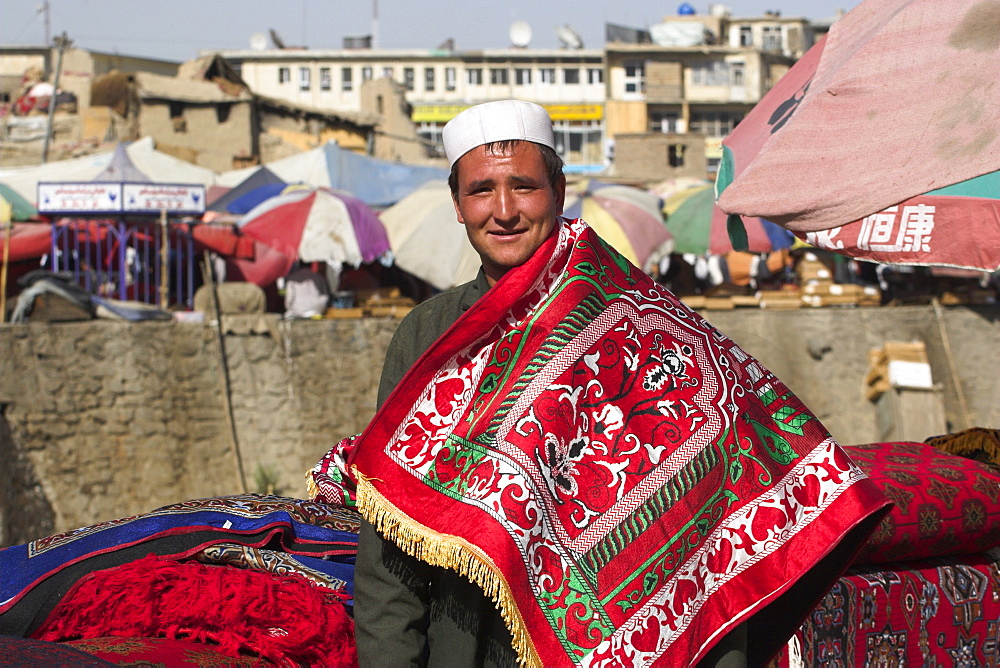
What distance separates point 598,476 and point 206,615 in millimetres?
924

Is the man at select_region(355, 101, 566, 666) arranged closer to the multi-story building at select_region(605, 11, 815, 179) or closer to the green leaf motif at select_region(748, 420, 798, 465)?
the green leaf motif at select_region(748, 420, 798, 465)

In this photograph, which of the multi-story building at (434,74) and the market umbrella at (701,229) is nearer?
the market umbrella at (701,229)

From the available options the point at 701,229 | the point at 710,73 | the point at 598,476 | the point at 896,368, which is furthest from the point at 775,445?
the point at 710,73

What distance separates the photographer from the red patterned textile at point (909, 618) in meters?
2.39

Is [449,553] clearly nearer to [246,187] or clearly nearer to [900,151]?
[900,151]

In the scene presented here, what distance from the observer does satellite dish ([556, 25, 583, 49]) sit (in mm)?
48906

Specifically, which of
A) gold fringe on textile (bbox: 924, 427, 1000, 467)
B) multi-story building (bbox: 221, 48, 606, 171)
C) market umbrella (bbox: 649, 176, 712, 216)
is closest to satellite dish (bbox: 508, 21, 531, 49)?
multi-story building (bbox: 221, 48, 606, 171)

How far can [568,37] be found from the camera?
4891 centimetres

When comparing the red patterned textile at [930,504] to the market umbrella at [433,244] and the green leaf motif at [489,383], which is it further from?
the market umbrella at [433,244]

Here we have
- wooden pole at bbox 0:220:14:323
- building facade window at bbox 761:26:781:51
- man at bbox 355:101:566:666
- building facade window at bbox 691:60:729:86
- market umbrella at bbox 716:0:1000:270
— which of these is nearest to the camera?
man at bbox 355:101:566:666

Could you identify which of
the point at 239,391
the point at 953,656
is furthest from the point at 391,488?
the point at 239,391

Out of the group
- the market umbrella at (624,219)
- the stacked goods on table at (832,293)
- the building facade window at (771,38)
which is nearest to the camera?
the market umbrella at (624,219)

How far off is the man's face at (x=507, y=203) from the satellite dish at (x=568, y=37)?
1943 inches

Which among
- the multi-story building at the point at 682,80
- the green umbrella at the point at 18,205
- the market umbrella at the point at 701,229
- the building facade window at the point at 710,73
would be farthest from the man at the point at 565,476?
the building facade window at the point at 710,73
